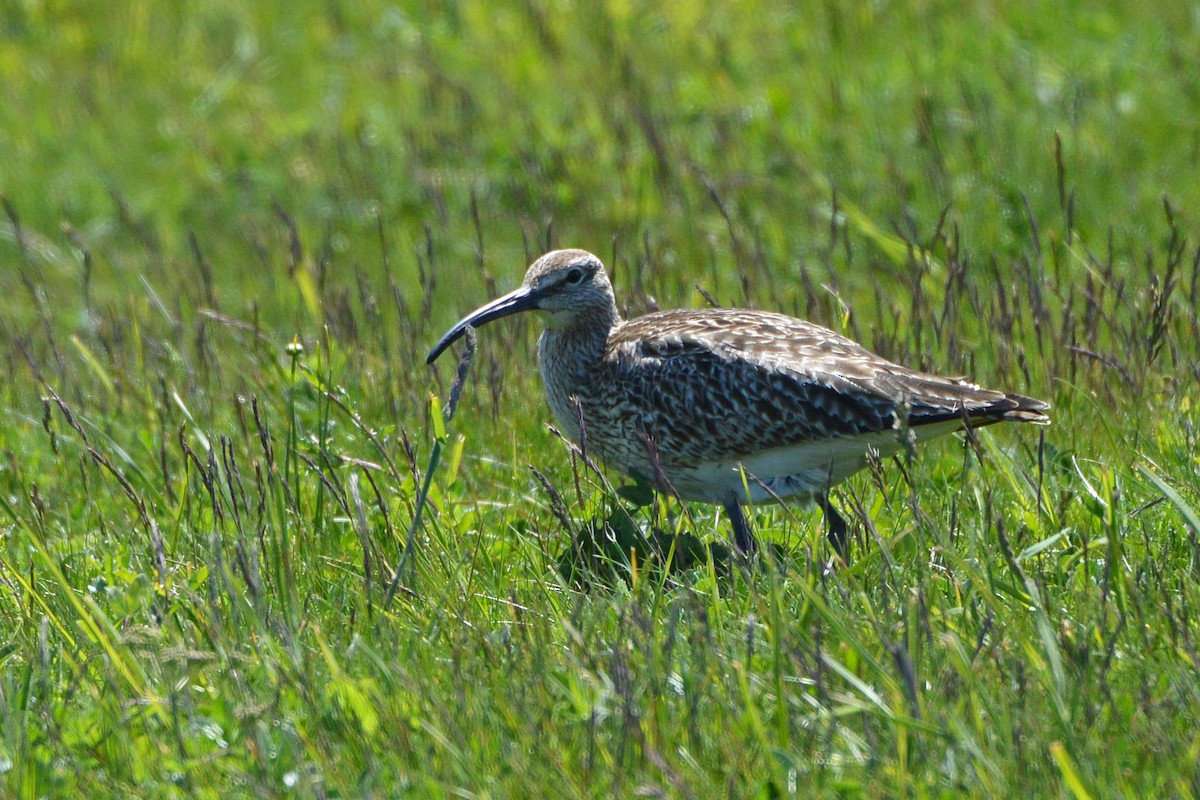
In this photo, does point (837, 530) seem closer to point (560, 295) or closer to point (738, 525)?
point (738, 525)

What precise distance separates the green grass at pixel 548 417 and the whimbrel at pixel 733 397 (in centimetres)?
19

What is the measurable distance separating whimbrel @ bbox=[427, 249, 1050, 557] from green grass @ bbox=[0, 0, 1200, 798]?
0.19 m

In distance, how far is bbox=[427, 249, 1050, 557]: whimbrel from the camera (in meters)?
5.07

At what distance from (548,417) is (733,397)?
1231mm

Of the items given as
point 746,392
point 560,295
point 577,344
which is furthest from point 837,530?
point 560,295

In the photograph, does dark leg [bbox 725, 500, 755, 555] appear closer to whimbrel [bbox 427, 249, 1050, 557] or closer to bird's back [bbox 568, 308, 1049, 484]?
whimbrel [bbox 427, 249, 1050, 557]

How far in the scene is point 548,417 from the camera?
6332 millimetres

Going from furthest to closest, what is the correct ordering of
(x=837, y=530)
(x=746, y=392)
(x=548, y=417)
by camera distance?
(x=548, y=417) → (x=746, y=392) → (x=837, y=530)

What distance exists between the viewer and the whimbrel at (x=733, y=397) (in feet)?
16.6

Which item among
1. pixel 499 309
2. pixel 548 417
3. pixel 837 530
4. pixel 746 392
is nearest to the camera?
pixel 837 530

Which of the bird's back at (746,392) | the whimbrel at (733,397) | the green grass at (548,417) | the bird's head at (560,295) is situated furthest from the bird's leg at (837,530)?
the bird's head at (560,295)

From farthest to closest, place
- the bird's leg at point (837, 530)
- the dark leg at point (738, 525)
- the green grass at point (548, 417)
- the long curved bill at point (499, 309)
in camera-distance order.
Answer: the long curved bill at point (499, 309), the dark leg at point (738, 525), the bird's leg at point (837, 530), the green grass at point (548, 417)

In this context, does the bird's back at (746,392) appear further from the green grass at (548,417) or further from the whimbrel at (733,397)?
the green grass at (548,417)

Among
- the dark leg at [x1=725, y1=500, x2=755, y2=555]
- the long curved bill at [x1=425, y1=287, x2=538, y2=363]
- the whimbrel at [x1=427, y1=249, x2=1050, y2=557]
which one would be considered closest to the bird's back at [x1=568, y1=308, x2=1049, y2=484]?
the whimbrel at [x1=427, y1=249, x2=1050, y2=557]
